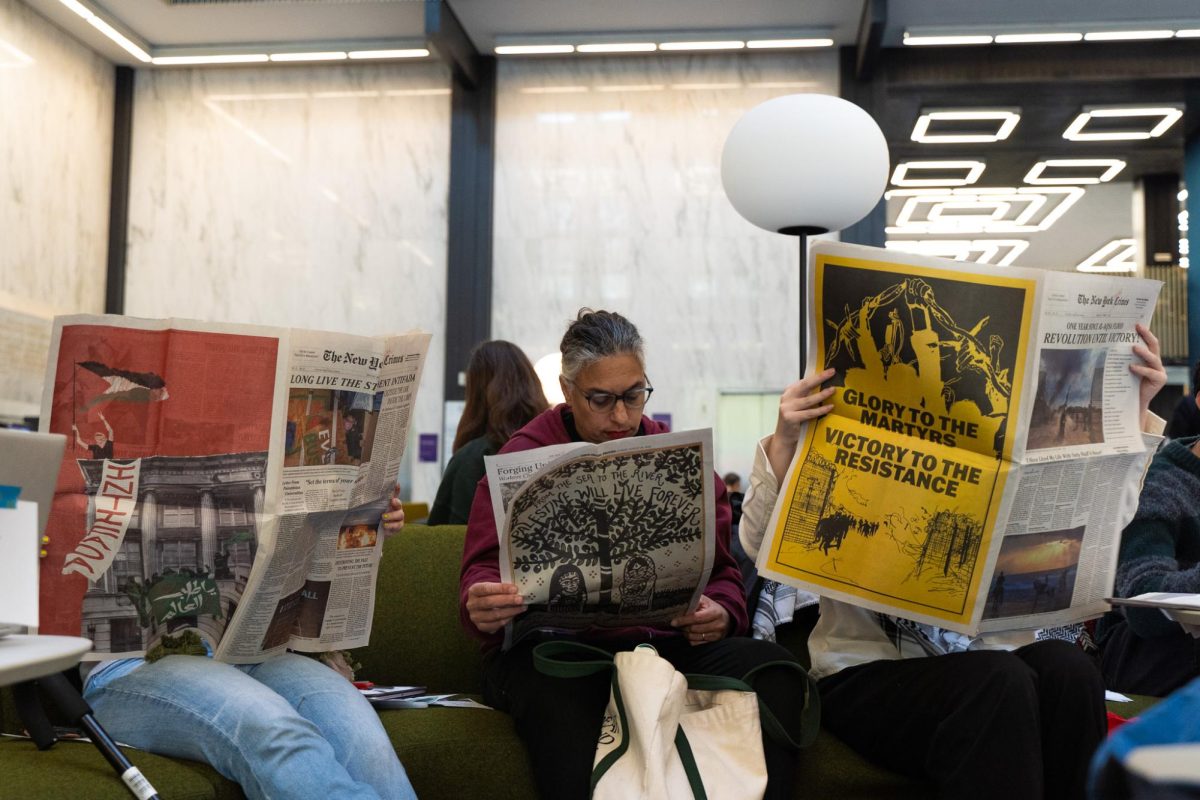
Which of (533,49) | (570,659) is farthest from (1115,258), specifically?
(570,659)

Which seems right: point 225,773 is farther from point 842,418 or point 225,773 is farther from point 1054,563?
point 1054,563

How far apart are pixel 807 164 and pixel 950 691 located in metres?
A: 1.52

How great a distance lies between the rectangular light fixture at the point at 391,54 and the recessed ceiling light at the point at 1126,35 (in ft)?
12.6

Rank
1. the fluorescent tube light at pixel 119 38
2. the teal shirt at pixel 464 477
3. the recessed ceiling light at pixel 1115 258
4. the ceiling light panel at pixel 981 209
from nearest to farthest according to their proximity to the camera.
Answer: the teal shirt at pixel 464 477, the fluorescent tube light at pixel 119 38, the ceiling light panel at pixel 981 209, the recessed ceiling light at pixel 1115 258

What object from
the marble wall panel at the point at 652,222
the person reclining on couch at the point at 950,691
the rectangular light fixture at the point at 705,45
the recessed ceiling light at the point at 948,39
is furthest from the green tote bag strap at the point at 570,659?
the rectangular light fixture at the point at 705,45

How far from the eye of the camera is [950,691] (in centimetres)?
185

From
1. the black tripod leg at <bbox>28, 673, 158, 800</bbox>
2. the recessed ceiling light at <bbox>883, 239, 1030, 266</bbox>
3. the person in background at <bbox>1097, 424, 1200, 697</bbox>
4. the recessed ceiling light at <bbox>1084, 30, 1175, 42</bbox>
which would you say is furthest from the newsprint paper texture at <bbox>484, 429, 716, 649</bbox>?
the recessed ceiling light at <bbox>883, 239, 1030, 266</bbox>

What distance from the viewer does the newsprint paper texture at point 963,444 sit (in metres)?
1.80

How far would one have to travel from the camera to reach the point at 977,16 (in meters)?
6.20

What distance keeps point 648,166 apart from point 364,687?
5.08m

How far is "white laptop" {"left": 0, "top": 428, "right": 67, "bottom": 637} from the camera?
1190 mm

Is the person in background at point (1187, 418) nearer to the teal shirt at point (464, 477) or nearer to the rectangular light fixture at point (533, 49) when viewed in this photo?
the teal shirt at point (464, 477)

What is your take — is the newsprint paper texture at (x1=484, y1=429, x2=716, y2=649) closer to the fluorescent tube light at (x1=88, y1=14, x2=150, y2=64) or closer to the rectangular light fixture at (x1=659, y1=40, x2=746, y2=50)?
the rectangular light fixture at (x1=659, y1=40, x2=746, y2=50)

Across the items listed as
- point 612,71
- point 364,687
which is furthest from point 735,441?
point 364,687
